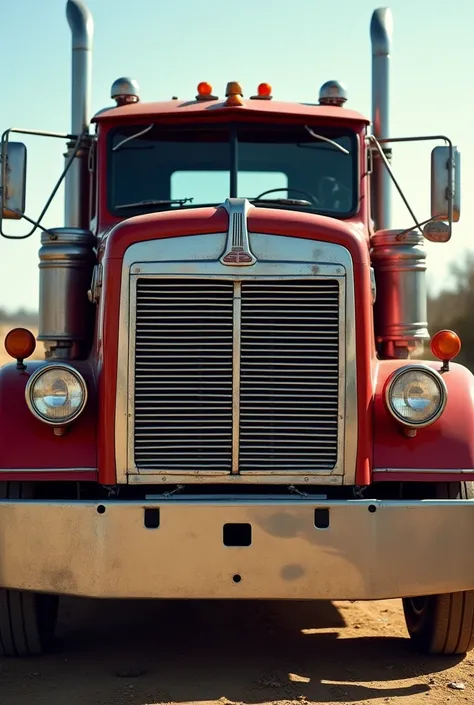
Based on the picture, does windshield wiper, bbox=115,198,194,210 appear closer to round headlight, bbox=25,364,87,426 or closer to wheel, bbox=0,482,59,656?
round headlight, bbox=25,364,87,426

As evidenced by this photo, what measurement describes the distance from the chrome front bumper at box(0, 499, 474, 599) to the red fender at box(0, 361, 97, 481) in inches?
7.6

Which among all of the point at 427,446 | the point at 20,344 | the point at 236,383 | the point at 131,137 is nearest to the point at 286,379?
the point at 236,383

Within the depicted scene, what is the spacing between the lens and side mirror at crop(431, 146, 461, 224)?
6.90 m

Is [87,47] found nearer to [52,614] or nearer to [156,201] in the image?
[156,201]

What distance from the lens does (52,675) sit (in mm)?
5645

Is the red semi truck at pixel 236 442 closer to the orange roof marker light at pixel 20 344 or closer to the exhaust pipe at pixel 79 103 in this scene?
the orange roof marker light at pixel 20 344

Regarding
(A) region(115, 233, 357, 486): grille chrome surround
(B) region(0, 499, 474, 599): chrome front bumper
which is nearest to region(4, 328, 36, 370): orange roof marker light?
(A) region(115, 233, 357, 486): grille chrome surround

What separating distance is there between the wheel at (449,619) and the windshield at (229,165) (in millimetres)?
1968

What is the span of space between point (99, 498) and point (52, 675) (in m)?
0.89

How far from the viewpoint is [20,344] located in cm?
590

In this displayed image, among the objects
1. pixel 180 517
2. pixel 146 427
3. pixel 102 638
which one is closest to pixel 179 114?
pixel 146 427

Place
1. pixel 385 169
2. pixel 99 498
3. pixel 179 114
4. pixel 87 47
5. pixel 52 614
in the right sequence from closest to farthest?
1. pixel 99 498
2. pixel 52 614
3. pixel 179 114
4. pixel 385 169
5. pixel 87 47

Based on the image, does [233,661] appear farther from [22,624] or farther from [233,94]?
[233,94]

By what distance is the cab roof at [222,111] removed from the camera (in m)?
6.84
